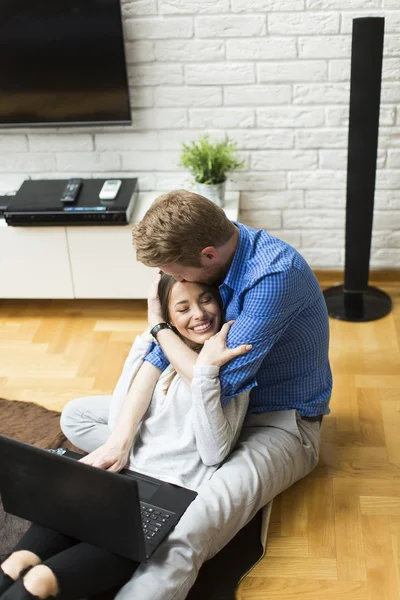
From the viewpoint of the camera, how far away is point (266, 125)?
3.09 meters

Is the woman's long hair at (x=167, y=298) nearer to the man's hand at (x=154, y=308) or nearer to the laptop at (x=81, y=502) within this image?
the man's hand at (x=154, y=308)

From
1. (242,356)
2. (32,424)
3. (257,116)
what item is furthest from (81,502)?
(257,116)

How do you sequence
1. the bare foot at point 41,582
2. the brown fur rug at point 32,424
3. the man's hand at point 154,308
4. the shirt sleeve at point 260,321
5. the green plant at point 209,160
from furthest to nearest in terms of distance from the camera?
1. the green plant at point 209,160
2. the brown fur rug at point 32,424
3. the man's hand at point 154,308
4. the shirt sleeve at point 260,321
5. the bare foot at point 41,582

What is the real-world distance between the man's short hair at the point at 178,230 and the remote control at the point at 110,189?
1256mm

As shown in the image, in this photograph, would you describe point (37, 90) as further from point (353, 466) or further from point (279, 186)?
point (353, 466)

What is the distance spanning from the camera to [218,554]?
1.96m

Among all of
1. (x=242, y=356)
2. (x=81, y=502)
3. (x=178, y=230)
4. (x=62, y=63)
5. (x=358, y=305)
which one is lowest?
(x=358, y=305)

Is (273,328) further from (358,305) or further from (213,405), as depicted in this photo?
(358,305)

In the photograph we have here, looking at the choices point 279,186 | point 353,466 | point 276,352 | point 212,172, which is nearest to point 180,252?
point 276,352

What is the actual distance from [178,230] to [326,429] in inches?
40.1

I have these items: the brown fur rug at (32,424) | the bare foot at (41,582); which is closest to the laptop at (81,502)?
the bare foot at (41,582)

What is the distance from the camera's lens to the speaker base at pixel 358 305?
3066mm

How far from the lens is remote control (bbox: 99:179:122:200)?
3.02 m

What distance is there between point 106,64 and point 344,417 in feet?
5.34
